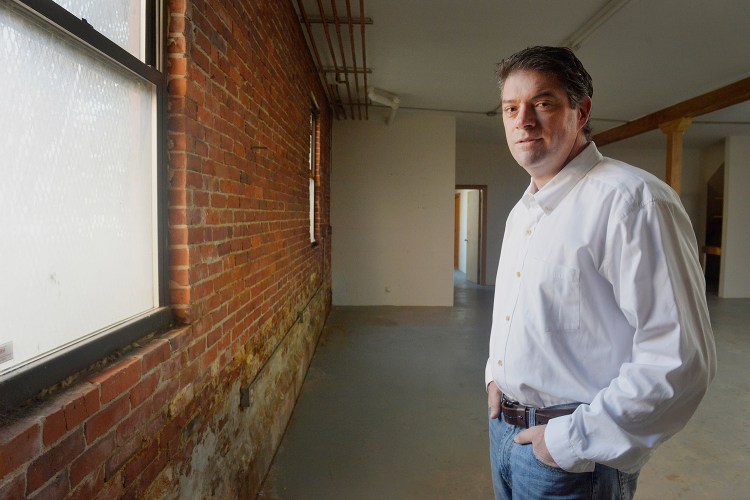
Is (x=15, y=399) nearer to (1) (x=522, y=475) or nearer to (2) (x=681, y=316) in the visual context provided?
(1) (x=522, y=475)

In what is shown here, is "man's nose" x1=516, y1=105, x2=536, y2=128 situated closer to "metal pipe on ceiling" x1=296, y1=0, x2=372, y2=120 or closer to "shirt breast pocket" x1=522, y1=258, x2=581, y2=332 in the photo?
"shirt breast pocket" x1=522, y1=258, x2=581, y2=332

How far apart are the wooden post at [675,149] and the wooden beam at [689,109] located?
89 mm

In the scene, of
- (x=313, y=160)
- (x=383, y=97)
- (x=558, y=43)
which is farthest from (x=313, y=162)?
(x=558, y=43)

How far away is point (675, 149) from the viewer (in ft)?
20.0

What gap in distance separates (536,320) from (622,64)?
488cm

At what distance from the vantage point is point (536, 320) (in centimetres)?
111

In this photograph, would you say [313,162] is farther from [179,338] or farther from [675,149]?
[675,149]

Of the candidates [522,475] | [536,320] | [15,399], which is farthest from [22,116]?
[522,475]

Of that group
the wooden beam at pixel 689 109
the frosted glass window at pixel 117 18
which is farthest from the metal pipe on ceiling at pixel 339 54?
the wooden beam at pixel 689 109

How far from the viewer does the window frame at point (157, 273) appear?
891mm

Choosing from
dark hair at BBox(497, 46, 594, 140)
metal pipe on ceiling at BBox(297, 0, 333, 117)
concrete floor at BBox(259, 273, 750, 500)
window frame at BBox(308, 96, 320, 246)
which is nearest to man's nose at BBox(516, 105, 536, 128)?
dark hair at BBox(497, 46, 594, 140)

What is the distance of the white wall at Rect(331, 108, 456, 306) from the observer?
704 centimetres

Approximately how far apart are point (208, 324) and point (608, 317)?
1437mm

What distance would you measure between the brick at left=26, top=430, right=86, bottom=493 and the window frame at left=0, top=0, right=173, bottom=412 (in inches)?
4.8
